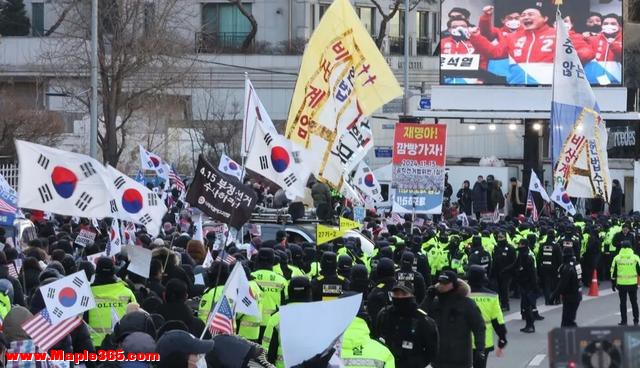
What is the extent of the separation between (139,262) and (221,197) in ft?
3.82

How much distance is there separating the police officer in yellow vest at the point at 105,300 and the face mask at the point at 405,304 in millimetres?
2397

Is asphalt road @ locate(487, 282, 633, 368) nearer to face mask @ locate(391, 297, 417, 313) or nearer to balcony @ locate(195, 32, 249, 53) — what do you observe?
face mask @ locate(391, 297, 417, 313)

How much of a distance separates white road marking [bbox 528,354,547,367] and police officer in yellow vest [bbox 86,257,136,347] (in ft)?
23.4

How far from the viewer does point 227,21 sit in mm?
58594

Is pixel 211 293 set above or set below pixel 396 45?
below

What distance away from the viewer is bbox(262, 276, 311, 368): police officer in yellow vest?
36.4 feet

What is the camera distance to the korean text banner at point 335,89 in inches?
753

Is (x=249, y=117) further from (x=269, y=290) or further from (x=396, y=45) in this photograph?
(x=396, y=45)

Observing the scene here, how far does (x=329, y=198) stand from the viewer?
31.9 m

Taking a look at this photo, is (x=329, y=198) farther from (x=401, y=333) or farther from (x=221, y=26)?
(x=221, y=26)

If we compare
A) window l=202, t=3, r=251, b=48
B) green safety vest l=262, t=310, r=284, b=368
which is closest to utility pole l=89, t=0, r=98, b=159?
green safety vest l=262, t=310, r=284, b=368

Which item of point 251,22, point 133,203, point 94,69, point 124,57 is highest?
point 251,22

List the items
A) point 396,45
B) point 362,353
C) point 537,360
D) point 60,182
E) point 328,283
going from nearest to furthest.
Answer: point 362,353
point 328,283
point 60,182
point 537,360
point 396,45

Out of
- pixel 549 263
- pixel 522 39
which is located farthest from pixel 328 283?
pixel 522 39
